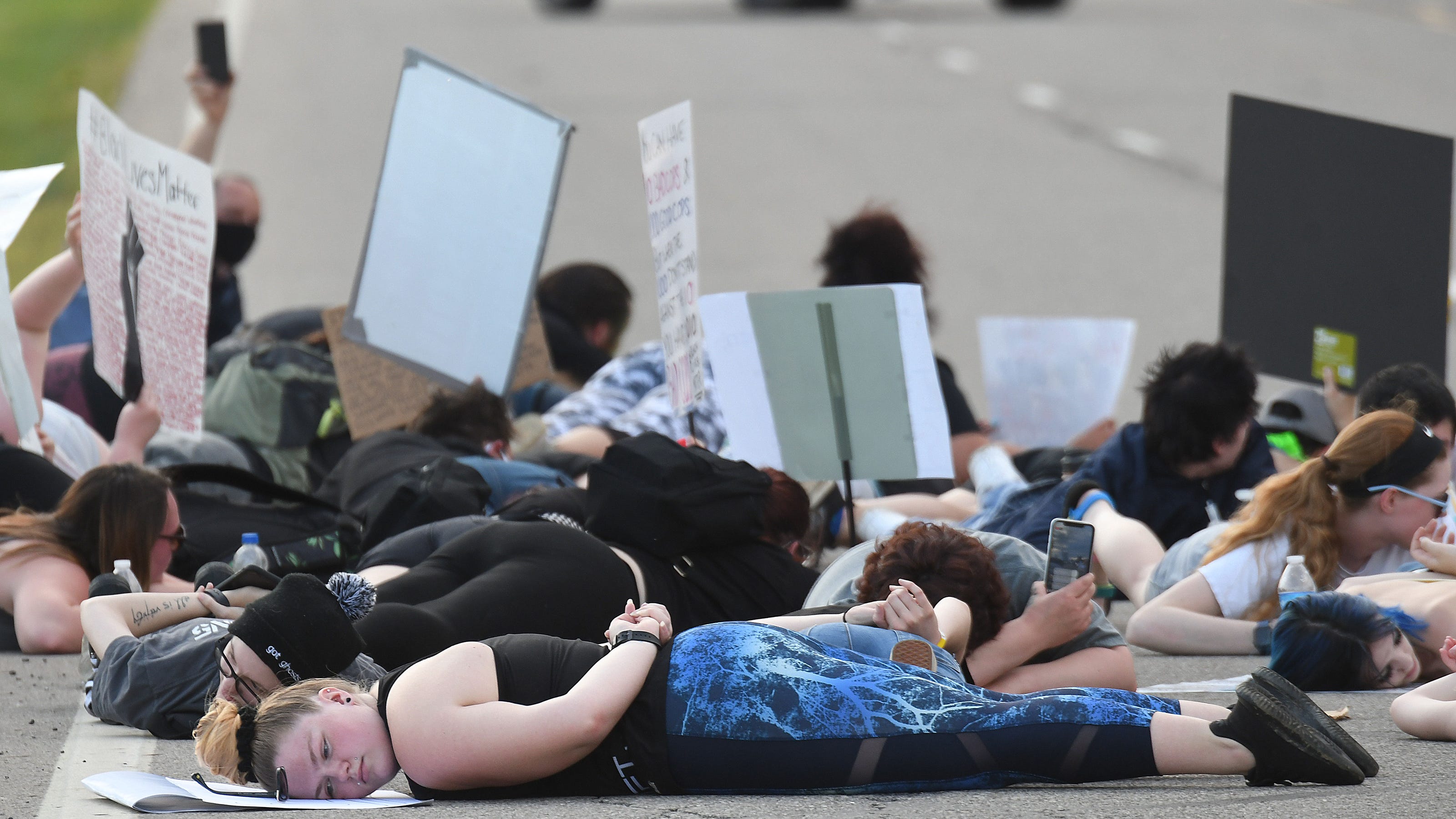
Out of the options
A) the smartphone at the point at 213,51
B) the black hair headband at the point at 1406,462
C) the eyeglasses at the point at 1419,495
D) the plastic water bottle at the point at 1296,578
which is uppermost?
the smartphone at the point at 213,51

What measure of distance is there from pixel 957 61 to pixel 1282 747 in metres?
20.3

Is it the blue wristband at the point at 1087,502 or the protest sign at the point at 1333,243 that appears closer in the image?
the blue wristband at the point at 1087,502

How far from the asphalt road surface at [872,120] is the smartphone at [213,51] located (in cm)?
281

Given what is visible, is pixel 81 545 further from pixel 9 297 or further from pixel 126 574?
pixel 9 297

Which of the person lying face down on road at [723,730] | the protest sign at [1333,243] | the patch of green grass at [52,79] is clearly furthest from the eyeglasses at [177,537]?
the patch of green grass at [52,79]

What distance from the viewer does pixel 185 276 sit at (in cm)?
618

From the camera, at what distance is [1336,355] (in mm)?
6867

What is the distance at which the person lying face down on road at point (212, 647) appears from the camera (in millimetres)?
4066

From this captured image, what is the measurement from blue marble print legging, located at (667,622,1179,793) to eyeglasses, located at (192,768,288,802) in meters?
0.75

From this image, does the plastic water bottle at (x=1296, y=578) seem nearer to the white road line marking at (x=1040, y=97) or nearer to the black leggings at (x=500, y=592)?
the black leggings at (x=500, y=592)

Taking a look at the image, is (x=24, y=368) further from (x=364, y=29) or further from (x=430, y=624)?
(x=364, y=29)

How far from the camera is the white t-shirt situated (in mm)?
5246

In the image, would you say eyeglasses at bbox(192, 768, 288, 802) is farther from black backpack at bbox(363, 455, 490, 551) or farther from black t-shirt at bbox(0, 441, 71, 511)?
black t-shirt at bbox(0, 441, 71, 511)

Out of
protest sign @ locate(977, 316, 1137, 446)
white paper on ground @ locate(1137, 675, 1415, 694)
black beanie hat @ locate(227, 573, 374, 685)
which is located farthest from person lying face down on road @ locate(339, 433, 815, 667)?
protest sign @ locate(977, 316, 1137, 446)
